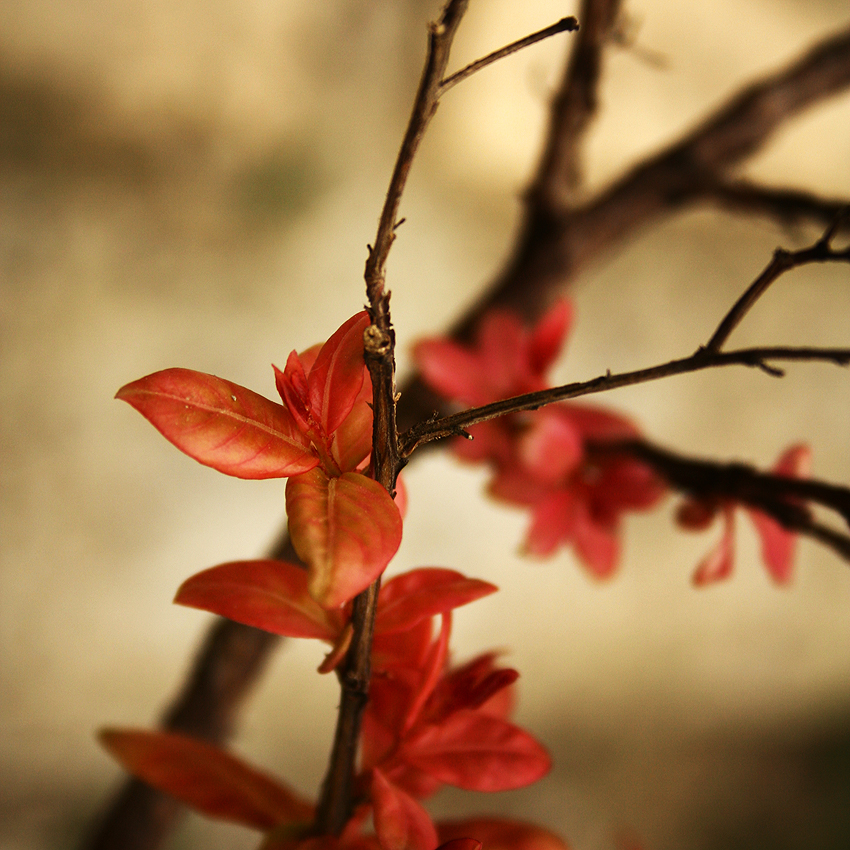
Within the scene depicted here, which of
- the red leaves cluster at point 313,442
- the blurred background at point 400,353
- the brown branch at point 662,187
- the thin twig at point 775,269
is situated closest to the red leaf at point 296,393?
the red leaves cluster at point 313,442

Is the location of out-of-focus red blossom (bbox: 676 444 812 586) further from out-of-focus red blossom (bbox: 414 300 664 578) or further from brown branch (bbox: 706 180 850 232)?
brown branch (bbox: 706 180 850 232)

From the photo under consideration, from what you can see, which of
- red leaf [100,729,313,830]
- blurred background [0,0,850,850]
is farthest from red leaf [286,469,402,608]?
blurred background [0,0,850,850]

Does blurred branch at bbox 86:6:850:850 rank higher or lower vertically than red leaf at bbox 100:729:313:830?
higher

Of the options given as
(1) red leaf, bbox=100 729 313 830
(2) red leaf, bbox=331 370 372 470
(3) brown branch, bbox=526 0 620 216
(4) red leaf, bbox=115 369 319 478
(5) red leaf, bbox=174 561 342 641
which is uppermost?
(3) brown branch, bbox=526 0 620 216

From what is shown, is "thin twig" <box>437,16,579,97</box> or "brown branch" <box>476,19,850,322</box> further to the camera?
"brown branch" <box>476,19,850,322</box>

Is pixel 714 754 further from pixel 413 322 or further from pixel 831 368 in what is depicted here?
pixel 413 322

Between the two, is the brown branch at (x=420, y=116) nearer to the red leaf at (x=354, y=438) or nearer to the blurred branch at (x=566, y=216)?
the red leaf at (x=354, y=438)

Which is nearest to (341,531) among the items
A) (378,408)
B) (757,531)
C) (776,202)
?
(378,408)
